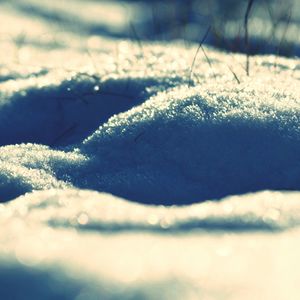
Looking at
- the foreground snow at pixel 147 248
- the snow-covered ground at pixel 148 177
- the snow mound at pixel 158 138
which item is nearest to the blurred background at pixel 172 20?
the snow-covered ground at pixel 148 177

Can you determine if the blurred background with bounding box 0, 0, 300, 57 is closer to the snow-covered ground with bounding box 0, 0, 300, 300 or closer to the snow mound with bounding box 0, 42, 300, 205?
the snow-covered ground with bounding box 0, 0, 300, 300

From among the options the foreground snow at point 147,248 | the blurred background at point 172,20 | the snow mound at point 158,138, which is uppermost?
the foreground snow at point 147,248

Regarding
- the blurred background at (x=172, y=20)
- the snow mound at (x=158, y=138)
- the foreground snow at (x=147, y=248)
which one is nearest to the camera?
the foreground snow at (x=147, y=248)

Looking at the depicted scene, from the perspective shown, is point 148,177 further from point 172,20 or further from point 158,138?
point 172,20

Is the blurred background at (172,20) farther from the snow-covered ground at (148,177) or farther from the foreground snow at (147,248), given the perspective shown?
the foreground snow at (147,248)

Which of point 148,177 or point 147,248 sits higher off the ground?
point 147,248

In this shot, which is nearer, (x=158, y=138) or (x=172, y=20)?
(x=158, y=138)

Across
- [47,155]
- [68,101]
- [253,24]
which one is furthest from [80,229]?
[253,24]

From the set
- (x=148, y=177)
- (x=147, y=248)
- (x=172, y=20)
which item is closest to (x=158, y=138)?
(x=148, y=177)

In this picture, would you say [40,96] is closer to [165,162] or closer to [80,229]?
[165,162]
